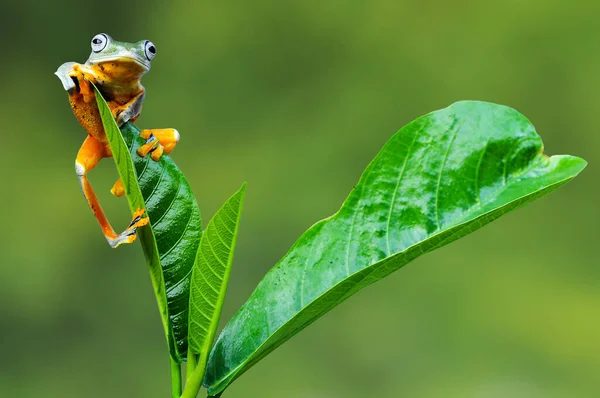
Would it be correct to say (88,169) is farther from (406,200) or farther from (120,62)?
(406,200)

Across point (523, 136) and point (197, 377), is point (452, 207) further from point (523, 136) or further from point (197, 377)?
point (197, 377)

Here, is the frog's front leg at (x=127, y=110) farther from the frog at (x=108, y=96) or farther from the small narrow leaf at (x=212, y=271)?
the small narrow leaf at (x=212, y=271)

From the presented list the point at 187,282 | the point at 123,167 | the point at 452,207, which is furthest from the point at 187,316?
the point at 452,207

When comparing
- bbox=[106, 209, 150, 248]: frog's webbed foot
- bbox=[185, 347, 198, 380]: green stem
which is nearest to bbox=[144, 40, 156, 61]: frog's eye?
bbox=[106, 209, 150, 248]: frog's webbed foot

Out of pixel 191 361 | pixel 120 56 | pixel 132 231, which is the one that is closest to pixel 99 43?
pixel 120 56

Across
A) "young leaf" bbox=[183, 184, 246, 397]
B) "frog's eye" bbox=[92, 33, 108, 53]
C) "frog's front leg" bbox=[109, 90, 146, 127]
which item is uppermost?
"frog's eye" bbox=[92, 33, 108, 53]

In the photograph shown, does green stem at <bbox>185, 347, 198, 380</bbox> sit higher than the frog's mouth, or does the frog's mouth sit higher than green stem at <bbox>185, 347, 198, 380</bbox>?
the frog's mouth

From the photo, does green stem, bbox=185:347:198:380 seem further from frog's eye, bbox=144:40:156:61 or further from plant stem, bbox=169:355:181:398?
frog's eye, bbox=144:40:156:61
